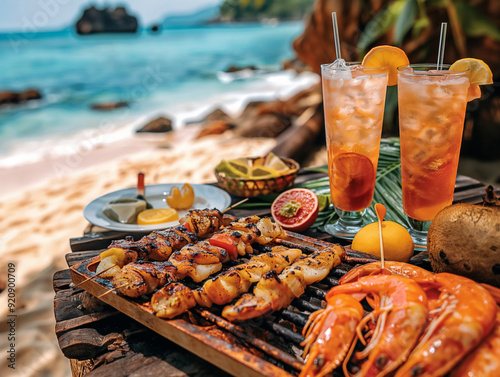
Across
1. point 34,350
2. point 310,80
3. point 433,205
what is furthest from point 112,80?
point 433,205

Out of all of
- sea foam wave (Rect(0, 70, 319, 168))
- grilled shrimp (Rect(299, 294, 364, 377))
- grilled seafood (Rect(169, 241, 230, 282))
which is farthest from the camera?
sea foam wave (Rect(0, 70, 319, 168))

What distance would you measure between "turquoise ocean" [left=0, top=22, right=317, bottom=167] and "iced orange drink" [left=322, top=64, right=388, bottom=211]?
9699 mm

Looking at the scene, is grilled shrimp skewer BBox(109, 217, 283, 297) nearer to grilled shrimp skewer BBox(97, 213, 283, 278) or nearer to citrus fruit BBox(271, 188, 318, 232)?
grilled shrimp skewer BBox(97, 213, 283, 278)

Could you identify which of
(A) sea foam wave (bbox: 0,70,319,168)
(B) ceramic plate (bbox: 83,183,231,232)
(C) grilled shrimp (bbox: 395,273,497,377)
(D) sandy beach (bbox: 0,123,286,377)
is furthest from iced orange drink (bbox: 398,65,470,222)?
(A) sea foam wave (bbox: 0,70,319,168)

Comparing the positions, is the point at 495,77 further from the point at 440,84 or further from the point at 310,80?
the point at 310,80

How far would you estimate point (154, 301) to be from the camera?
1.68 meters

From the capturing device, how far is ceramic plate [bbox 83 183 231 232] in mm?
2686

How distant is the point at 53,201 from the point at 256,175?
4975 millimetres

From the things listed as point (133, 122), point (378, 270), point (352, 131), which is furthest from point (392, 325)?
point (133, 122)

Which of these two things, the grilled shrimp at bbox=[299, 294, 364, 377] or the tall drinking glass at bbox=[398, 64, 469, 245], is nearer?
the grilled shrimp at bbox=[299, 294, 364, 377]

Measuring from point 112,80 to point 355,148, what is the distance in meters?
23.8

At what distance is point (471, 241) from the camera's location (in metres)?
1.76

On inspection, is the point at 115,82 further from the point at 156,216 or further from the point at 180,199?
the point at 156,216

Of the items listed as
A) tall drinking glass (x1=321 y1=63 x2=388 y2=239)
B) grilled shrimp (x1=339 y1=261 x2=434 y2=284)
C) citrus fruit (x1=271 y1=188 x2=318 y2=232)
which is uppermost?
tall drinking glass (x1=321 y1=63 x2=388 y2=239)
